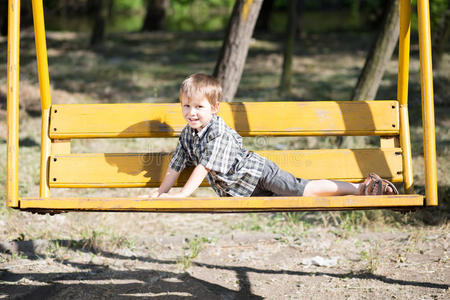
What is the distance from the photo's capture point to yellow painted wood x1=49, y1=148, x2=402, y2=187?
3.31 m

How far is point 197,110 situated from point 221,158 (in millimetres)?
271

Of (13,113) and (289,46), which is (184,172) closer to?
(13,113)

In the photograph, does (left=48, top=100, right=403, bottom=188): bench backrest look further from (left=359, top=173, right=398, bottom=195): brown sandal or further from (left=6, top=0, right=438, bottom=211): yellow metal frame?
(left=6, top=0, right=438, bottom=211): yellow metal frame

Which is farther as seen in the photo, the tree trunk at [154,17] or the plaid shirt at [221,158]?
the tree trunk at [154,17]

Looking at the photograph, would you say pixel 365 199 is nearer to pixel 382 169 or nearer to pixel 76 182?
pixel 382 169

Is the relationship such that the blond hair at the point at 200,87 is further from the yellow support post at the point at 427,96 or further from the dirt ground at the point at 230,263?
the dirt ground at the point at 230,263

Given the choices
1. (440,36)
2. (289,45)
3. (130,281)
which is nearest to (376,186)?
(130,281)

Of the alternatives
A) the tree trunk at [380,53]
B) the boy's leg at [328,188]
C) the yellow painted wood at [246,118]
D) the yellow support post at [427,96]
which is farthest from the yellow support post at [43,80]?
the tree trunk at [380,53]

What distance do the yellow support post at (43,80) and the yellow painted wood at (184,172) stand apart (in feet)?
0.25

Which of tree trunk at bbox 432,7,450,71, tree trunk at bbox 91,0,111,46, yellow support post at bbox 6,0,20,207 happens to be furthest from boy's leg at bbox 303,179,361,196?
tree trunk at bbox 91,0,111,46

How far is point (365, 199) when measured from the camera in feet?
8.32

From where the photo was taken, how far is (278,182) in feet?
10.5

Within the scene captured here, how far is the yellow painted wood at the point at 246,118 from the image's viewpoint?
3393mm

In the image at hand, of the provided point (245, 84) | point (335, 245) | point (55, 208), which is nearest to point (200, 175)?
point (55, 208)
